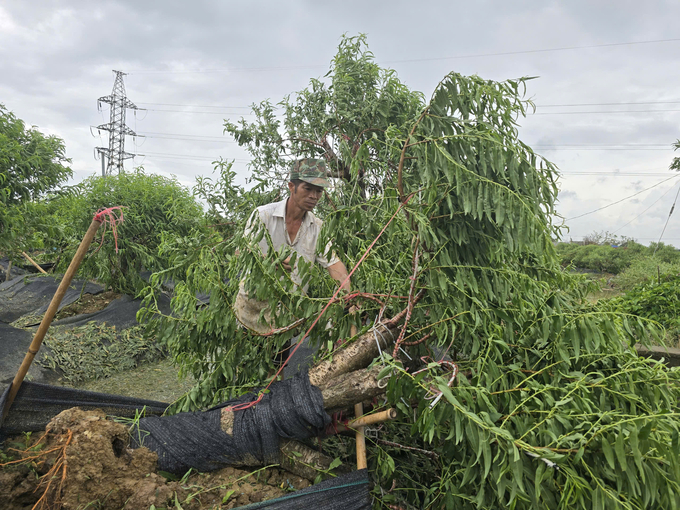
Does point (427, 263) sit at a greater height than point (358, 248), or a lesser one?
lesser

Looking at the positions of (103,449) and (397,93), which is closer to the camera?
(103,449)

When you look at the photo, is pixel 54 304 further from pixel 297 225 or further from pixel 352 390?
pixel 297 225

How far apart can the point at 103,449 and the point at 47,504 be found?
0.29 metres

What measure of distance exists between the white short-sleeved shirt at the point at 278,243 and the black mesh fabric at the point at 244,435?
0.63 meters

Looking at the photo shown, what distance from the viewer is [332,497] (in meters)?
1.90

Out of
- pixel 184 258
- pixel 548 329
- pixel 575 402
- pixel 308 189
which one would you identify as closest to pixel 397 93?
pixel 308 189

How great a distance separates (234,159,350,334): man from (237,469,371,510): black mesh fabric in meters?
0.99

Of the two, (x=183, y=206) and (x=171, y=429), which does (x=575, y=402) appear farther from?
(x=183, y=206)

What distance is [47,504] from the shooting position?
75.9 inches

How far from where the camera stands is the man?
2.78 meters

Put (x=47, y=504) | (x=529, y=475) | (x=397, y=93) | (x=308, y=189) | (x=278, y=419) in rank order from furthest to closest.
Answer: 1. (x=397, y=93)
2. (x=308, y=189)
3. (x=278, y=419)
4. (x=47, y=504)
5. (x=529, y=475)

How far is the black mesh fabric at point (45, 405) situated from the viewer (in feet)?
7.83

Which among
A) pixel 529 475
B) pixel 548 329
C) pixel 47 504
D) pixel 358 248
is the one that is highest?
pixel 358 248

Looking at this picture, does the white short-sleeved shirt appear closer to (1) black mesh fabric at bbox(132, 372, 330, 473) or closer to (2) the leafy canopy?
(1) black mesh fabric at bbox(132, 372, 330, 473)
